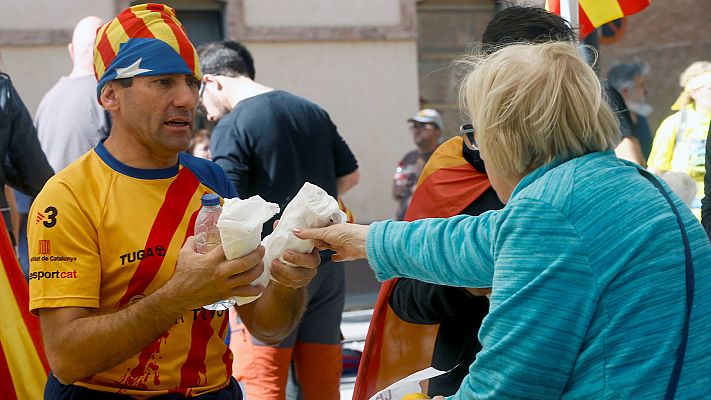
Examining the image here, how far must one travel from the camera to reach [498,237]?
206 cm

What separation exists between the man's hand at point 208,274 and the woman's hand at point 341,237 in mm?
153

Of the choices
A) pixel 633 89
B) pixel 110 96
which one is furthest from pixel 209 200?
pixel 633 89

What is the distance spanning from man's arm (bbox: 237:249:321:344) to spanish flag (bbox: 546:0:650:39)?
2.17 metres

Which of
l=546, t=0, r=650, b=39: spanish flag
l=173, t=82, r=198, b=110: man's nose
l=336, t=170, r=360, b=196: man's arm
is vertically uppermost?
l=173, t=82, r=198, b=110: man's nose

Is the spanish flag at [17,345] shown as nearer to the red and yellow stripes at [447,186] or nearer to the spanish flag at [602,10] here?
the red and yellow stripes at [447,186]

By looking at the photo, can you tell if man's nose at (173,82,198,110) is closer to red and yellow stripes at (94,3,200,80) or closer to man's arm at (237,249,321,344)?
red and yellow stripes at (94,3,200,80)

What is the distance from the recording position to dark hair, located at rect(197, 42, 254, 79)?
521cm

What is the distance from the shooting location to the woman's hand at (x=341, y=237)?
263cm

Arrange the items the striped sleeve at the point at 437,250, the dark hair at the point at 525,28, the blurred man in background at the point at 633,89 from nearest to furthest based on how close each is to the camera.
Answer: the striped sleeve at the point at 437,250
the dark hair at the point at 525,28
the blurred man in background at the point at 633,89

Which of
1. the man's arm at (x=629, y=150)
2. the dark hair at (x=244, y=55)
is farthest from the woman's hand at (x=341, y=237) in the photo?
the man's arm at (x=629, y=150)

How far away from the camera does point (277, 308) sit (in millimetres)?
3057

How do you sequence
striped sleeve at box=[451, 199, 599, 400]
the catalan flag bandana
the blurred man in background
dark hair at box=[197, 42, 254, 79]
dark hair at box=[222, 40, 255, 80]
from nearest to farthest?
1. striped sleeve at box=[451, 199, 599, 400]
2. the catalan flag bandana
3. dark hair at box=[197, 42, 254, 79]
4. dark hair at box=[222, 40, 255, 80]
5. the blurred man in background

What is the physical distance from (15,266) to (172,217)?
3.07 feet

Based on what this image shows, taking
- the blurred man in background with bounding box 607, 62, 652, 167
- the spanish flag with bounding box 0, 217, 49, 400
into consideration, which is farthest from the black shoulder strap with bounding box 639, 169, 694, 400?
the blurred man in background with bounding box 607, 62, 652, 167
